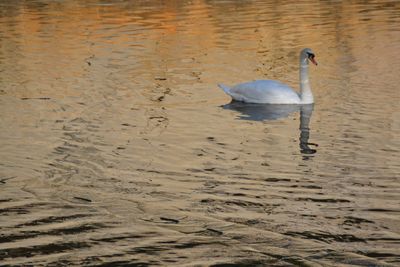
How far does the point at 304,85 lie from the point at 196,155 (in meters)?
4.73

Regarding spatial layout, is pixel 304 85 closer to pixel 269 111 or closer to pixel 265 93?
pixel 265 93

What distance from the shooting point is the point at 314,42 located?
24219 mm

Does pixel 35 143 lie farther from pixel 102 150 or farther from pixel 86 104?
pixel 86 104

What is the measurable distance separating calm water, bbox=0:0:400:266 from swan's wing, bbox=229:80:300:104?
0.64 ft

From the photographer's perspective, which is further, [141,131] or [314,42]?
[314,42]

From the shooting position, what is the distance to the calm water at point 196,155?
8258 millimetres

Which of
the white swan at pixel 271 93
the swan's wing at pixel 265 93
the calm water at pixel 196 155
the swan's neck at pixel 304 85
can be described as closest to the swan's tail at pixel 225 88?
the white swan at pixel 271 93

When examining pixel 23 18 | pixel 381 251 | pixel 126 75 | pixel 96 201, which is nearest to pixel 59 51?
pixel 126 75

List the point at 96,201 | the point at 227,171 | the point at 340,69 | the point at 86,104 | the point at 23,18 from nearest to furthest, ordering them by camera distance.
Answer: the point at 96,201 < the point at 227,171 < the point at 86,104 < the point at 340,69 < the point at 23,18

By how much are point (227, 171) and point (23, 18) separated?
77.2 feet

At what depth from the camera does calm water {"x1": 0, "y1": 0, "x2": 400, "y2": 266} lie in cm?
826

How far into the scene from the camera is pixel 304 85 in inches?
642

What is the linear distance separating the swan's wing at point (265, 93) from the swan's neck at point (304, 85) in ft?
0.36

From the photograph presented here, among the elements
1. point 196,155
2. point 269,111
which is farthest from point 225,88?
point 196,155
